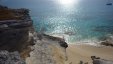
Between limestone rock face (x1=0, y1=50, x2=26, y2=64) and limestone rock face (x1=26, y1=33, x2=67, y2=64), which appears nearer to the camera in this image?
limestone rock face (x1=0, y1=50, x2=26, y2=64)

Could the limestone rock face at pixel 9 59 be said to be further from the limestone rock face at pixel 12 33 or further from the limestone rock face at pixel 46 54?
the limestone rock face at pixel 46 54

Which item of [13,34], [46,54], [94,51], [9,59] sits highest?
[13,34]

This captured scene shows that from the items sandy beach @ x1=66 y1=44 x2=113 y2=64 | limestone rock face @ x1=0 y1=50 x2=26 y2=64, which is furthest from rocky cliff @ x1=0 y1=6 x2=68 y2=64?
sandy beach @ x1=66 y1=44 x2=113 y2=64

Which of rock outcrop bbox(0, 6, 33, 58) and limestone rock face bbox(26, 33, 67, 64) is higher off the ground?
rock outcrop bbox(0, 6, 33, 58)

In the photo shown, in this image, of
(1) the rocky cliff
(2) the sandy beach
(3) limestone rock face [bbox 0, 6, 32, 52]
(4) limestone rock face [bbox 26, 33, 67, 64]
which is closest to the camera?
(3) limestone rock face [bbox 0, 6, 32, 52]

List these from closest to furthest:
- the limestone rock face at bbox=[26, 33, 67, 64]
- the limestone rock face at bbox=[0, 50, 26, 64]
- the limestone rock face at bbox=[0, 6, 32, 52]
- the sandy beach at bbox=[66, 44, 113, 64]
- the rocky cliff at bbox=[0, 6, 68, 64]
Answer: the limestone rock face at bbox=[0, 50, 26, 64] < the limestone rock face at bbox=[0, 6, 32, 52] < the rocky cliff at bbox=[0, 6, 68, 64] < the limestone rock face at bbox=[26, 33, 67, 64] < the sandy beach at bbox=[66, 44, 113, 64]

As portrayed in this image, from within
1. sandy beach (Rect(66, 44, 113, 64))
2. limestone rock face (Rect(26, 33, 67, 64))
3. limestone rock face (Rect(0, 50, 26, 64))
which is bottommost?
sandy beach (Rect(66, 44, 113, 64))

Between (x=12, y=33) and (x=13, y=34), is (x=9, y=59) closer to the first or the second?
(x=12, y=33)

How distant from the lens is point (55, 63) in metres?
18.6

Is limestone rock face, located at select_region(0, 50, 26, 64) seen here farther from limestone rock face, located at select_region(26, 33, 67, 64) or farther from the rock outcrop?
limestone rock face, located at select_region(26, 33, 67, 64)

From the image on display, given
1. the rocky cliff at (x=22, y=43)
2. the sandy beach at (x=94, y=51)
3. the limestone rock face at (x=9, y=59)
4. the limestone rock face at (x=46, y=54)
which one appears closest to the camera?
the limestone rock face at (x=9, y=59)

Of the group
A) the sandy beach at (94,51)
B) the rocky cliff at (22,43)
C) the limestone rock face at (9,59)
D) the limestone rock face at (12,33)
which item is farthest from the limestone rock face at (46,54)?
the limestone rock face at (9,59)

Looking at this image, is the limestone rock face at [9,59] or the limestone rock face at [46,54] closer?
the limestone rock face at [9,59]

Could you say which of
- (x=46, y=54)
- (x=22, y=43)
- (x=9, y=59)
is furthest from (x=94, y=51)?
(x=9, y=59)
